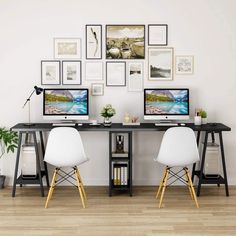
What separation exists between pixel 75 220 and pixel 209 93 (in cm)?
216

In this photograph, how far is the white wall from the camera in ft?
16.9

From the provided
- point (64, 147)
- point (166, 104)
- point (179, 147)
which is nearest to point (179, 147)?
point (179, 147)

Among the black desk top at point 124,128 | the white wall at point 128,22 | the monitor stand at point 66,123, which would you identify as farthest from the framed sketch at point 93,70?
the black desk top at point 124,128

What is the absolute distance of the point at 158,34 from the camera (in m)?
5.17

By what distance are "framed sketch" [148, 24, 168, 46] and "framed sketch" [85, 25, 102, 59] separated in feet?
1.82

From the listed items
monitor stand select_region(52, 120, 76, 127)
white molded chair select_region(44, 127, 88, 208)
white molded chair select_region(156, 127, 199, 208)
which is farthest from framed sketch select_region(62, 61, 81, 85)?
white molded chair select_region(156, 127, 199, 208)

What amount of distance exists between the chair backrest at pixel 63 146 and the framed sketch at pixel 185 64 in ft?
4.91

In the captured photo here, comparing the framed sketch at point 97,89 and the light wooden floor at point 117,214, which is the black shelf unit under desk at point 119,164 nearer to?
the light wooden floor at point 117,214

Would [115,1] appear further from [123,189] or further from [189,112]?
Answer: [123,189]

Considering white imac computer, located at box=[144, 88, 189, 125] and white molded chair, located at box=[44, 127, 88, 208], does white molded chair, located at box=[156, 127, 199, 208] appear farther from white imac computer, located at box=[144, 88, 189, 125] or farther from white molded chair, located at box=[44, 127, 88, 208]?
white molded chair, located at box=[44, 127, 88, 208]

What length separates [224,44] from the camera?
5203mm

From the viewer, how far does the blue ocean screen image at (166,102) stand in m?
5.09

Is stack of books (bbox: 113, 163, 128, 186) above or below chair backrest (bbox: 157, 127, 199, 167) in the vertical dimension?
below

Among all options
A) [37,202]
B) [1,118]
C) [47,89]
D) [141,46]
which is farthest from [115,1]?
[37,202]
